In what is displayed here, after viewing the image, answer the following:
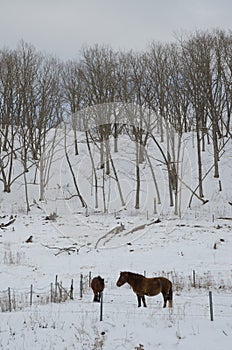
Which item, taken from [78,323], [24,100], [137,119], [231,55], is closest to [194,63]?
[231,55]

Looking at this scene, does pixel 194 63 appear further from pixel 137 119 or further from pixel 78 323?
pixel 78 323

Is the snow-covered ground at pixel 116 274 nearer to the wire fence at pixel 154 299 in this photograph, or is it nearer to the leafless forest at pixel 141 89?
the wire fence at pixel 154 299

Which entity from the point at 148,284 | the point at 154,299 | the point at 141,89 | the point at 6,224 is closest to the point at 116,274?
the point at 154,299

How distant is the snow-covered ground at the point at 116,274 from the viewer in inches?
222

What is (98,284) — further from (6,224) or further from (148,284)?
(6,224)

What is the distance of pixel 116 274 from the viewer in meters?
10.5

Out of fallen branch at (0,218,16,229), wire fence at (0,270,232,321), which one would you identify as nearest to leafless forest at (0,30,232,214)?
fallen branch at (0,218,16,229)

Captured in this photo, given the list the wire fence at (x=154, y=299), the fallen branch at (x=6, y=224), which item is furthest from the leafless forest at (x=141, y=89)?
the wire fence at (x=154, y=299)

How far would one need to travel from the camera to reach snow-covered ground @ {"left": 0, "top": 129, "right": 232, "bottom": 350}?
5.64m

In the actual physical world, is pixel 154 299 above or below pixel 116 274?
above

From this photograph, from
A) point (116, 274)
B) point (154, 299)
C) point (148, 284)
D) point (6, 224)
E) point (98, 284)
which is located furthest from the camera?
point (6, 224)

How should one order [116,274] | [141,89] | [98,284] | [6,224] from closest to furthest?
1. [98,284]
2. [116,274]
3. [6,224]
4. [141,89]

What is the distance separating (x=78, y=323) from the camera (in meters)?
6.07

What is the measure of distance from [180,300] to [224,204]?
53.3 feet
